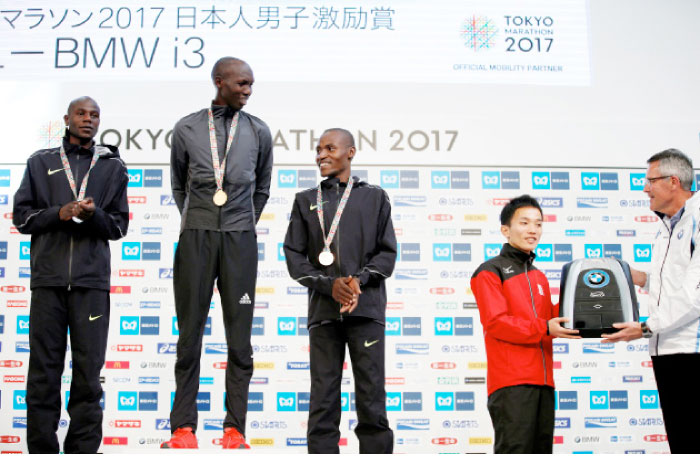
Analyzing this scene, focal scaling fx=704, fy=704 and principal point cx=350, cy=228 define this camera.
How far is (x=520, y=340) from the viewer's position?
289cm

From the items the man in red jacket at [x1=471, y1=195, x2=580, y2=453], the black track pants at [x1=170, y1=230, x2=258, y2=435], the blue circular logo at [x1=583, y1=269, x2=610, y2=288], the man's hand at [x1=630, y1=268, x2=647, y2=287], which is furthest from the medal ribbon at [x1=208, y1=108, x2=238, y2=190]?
the man's hand at [x1=630, y1=268, x2=647, y2=287]

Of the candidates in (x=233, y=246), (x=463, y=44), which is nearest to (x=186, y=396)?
(x=233, y=246)

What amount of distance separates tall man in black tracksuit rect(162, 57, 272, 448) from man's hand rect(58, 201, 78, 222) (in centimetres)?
43

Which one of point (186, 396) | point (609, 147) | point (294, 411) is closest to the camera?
point (186, 396)

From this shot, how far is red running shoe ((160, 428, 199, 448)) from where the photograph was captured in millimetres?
2711

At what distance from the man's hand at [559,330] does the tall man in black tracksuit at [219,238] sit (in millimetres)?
1238

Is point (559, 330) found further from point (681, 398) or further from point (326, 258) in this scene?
point (326, 258)

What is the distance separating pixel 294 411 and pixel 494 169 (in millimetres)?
2272

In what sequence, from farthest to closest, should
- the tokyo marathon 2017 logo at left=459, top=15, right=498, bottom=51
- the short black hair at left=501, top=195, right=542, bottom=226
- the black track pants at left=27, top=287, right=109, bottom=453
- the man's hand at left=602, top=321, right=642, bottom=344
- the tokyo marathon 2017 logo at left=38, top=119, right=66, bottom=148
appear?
the tokyo marathon 2017 logo at left=459, top=15, right=498, bottom=51
the tokyo marathon 2017 logo at left=38, top=119, right=66, bottom=148
the short black hair at left=501, top=195, right=542, bottom=226
the black track pants at left=27, top=287, right=109, bottom=453
the man's hand at left=602, top=321, right=642, bottom=344

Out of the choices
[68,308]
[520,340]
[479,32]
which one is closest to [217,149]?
[68,308]

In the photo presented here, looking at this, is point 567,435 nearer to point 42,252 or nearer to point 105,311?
point 105,311

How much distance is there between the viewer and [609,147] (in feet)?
17.3

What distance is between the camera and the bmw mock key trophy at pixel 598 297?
2.85 m

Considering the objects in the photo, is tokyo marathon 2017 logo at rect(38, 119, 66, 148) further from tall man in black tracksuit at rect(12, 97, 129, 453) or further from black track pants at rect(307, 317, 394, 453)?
black track pants at rect(307, 317, 394, 453)
